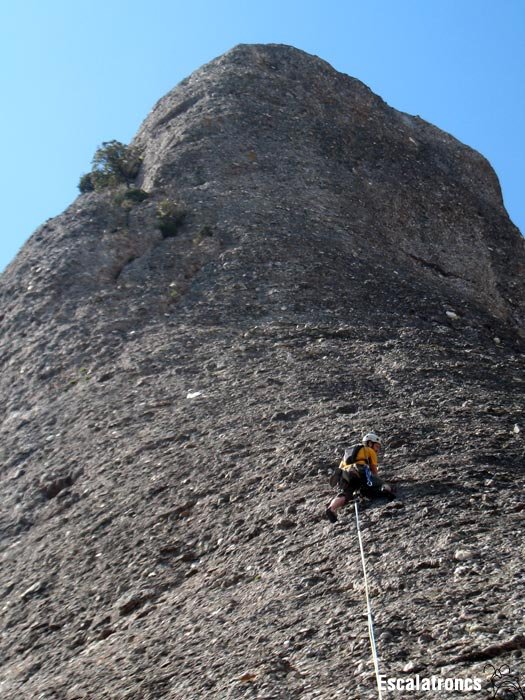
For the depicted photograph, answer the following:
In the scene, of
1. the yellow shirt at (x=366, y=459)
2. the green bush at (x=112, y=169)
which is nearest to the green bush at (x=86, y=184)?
the green bush at (x=112, y=169)

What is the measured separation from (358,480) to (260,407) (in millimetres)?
3704

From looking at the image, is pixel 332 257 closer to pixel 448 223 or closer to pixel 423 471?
pixel 448 223

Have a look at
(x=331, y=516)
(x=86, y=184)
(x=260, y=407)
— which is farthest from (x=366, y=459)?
(x=86, y=184)

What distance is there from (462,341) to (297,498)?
734cm

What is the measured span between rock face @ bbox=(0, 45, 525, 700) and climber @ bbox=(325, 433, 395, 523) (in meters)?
0.29

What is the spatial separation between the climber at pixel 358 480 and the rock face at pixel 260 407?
29cm

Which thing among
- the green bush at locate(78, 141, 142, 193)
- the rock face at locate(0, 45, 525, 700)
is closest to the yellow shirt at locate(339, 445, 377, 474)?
the rock face at locate(0, 45, 525, 700)

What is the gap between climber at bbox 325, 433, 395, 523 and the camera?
1139cm

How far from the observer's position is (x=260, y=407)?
15000 millimetres

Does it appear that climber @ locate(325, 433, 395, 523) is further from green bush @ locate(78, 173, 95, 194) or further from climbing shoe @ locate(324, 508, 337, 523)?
green bush @ locate(78, 173, 95, 194)

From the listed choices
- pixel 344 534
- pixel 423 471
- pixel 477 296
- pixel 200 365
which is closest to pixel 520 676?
pixel 344 534

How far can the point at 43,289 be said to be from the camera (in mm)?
20703

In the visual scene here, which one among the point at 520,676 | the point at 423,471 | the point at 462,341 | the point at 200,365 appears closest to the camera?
the point at 520,676

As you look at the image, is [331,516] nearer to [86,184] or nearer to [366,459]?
[366,459]
